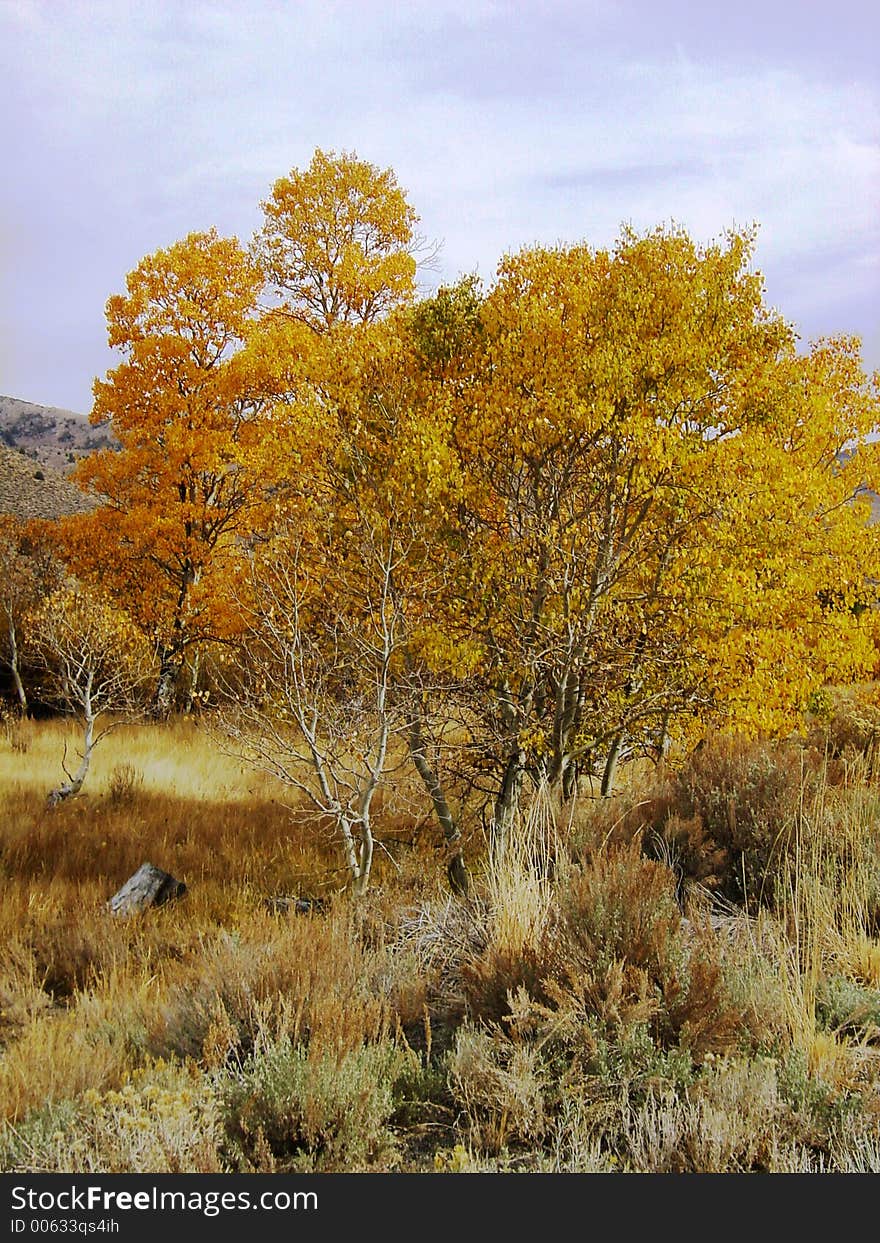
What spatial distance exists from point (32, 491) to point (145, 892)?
4292 cm

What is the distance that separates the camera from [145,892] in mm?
8898

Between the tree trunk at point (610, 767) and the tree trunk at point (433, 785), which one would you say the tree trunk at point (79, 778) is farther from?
the tree trunk at point (610, 767)

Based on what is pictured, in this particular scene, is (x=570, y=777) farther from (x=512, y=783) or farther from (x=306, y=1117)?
(x=306, y=1117)

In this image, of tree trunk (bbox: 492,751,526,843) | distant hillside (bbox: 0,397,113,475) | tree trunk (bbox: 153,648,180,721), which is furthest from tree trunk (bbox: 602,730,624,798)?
distant hillside (bbox: 0,397,113,475)

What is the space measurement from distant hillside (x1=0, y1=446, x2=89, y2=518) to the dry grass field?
131 feet

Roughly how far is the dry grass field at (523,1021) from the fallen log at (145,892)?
4.30 feet

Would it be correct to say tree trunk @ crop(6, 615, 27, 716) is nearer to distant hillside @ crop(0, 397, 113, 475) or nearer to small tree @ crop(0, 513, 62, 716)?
small tree @ crop(0, 513, 62, 716)

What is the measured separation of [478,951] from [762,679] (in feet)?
17.7

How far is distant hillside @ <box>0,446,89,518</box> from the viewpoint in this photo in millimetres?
43369

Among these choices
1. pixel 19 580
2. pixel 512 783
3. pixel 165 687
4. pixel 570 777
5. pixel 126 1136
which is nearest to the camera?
pixel 126 1136

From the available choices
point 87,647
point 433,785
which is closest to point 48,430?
point 87,647

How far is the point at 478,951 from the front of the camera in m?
5.14

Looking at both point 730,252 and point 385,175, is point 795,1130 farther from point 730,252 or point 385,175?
point 385,175

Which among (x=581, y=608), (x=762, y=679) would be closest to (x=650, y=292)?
(x=581, y=608)
